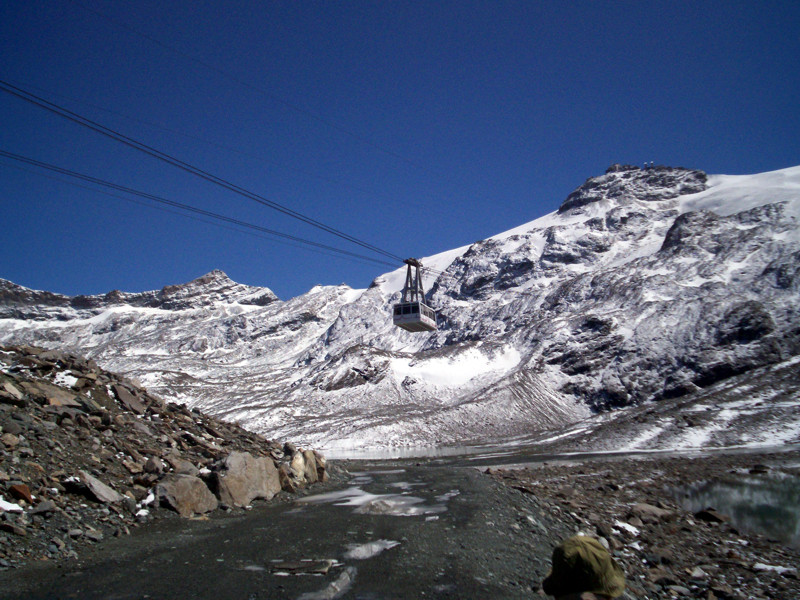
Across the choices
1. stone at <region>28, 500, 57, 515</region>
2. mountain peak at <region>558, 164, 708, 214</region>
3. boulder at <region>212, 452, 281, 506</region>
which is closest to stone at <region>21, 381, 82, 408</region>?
boulder at <region>212, 452, 281, 506</region>

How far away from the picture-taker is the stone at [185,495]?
575 inches

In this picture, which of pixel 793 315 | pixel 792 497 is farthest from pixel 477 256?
pixel 792 497

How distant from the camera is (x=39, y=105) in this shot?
18.7m

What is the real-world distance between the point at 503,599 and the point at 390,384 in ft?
372

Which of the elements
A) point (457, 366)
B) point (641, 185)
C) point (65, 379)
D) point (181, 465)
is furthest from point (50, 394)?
point (641, 185)

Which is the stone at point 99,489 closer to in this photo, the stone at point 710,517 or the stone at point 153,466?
the stone at point 153,466

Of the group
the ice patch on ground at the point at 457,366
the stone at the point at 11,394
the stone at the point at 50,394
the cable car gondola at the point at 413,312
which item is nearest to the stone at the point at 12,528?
the stone at the point at 11,394

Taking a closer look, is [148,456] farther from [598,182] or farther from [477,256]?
[598,182]

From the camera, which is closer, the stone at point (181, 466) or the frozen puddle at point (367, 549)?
the frozen puddle at point (367, 549)

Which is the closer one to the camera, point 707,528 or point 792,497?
point 707,528

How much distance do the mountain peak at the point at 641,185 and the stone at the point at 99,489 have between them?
618 ft

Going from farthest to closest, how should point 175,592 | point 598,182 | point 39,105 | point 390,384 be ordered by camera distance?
point 598,182 → point 390,384 → point 39,105 → point 175,592

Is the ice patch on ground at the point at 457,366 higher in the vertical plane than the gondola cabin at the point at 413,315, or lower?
lower

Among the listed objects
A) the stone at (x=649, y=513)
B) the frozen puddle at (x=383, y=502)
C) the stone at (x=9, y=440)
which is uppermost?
the stone at (x=9, y=440)
